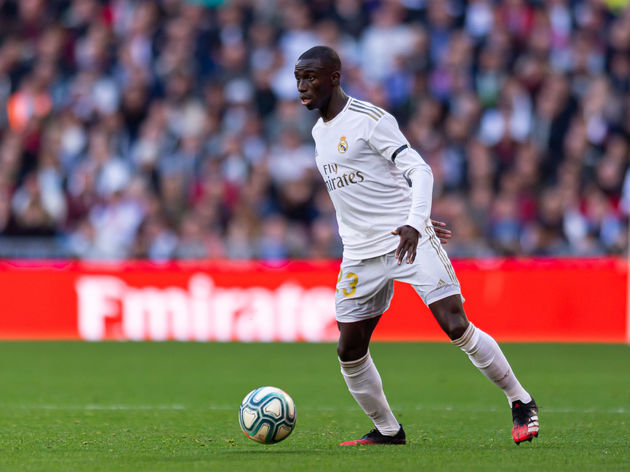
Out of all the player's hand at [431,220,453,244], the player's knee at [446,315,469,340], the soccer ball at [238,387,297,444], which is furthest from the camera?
the player's hand at [431,220,453,244]

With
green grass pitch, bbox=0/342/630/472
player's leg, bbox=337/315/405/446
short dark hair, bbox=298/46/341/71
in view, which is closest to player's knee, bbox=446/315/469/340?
player's leg, bbox=337/315/405/446

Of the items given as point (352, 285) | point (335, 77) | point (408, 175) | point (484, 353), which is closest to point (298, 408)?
point (352, 285)

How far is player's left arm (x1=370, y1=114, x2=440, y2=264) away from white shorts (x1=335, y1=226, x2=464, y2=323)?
0.11 m

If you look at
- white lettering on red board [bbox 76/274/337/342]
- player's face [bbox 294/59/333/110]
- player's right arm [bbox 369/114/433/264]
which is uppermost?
player's face [bbox 294/59/333/110]

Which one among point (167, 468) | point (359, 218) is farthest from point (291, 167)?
point (167, 468)

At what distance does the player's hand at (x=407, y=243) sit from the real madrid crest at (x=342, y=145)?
677 millimetres

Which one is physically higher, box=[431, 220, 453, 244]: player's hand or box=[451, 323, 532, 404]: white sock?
box=[431, 220, 453, 244]: player's hand

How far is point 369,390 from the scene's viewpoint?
7027 mm

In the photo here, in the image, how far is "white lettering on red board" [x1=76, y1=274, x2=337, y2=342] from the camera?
605 inches

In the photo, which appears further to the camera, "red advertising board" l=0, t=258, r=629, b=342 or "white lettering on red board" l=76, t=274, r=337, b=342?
"white lettering on red board" l=76, t=274, r=337, b=342

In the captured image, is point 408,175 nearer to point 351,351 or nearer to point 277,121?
point 351,351

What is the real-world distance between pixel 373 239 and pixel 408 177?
1.71 feet

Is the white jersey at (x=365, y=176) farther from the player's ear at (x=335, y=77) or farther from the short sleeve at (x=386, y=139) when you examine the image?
the player's ear at (x=335, y=77)

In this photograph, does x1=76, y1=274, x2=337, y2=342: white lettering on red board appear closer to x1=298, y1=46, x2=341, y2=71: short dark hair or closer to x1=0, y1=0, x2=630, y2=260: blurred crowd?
x1=0, y1=0, x2=630, y2=260: blurred crowd
